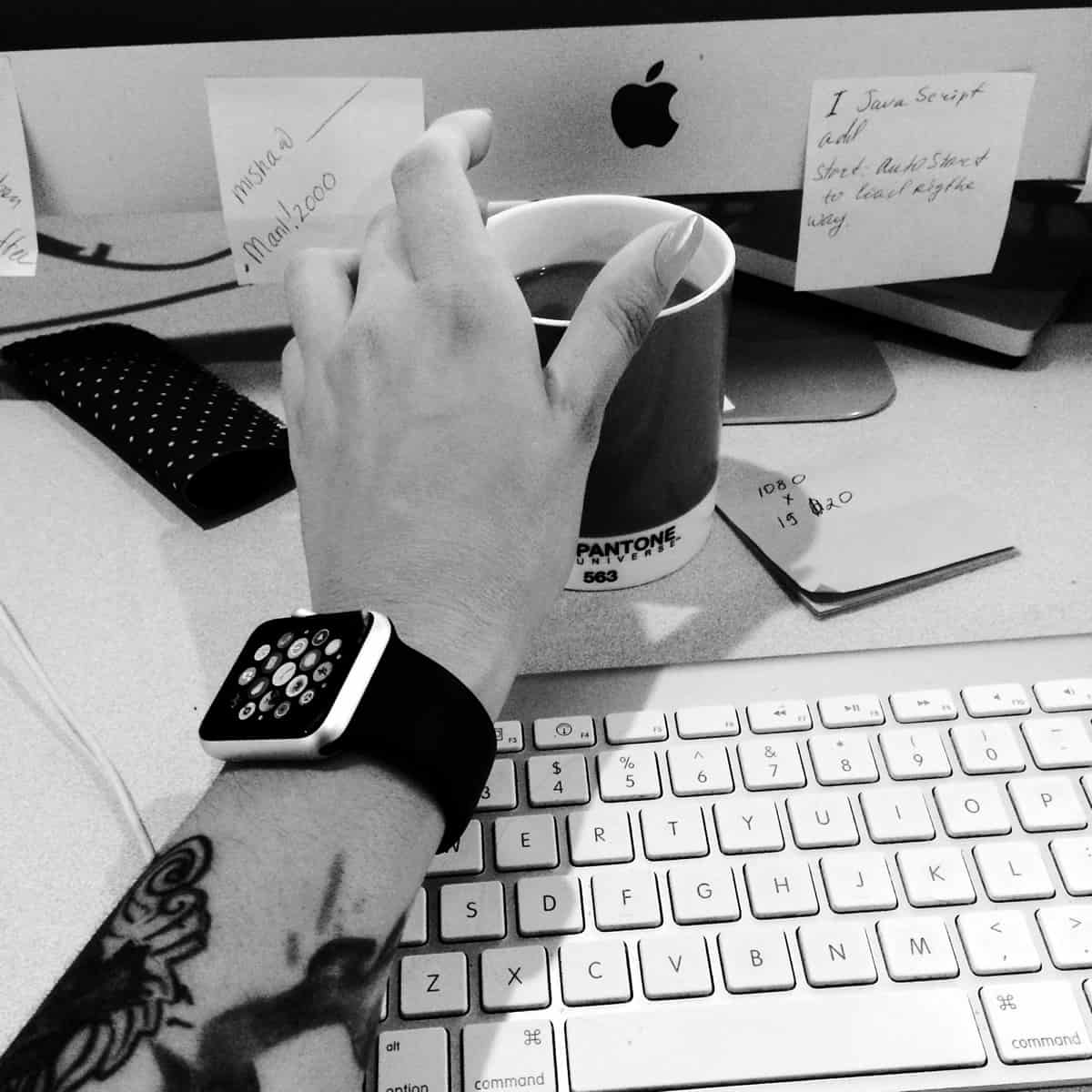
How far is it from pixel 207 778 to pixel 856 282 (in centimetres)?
39

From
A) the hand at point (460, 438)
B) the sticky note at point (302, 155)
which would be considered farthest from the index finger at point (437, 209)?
the sticky note at point (302, 155)

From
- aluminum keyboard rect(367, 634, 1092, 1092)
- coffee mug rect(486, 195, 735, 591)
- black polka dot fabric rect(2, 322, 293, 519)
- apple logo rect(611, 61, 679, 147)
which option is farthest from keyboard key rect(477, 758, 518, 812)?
apple logo rect(611, 61, 679, 147)

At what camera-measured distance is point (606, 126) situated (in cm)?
50

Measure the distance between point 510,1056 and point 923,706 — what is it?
176mm

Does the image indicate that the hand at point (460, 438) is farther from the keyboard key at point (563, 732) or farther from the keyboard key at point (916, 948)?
the keyboard key at point (916, 948)

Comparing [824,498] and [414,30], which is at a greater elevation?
[414,30]

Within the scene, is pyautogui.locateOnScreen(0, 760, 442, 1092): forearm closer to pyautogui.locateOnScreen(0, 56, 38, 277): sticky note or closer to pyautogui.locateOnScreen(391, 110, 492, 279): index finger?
pyautogui.locateOnScreen(391, 110, 492, 279): index finger

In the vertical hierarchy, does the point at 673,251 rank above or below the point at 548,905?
above

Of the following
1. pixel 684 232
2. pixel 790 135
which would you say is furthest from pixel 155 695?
pixel 790 135

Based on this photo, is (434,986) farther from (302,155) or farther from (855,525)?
(302,155)

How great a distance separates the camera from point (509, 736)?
354 millimetres

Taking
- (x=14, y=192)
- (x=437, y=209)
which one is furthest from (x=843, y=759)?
(x=14, y=192)

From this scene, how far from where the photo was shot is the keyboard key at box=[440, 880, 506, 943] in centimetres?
30

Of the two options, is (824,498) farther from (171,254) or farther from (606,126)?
(171,254)
